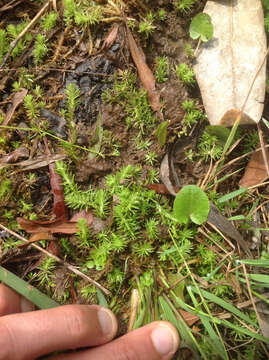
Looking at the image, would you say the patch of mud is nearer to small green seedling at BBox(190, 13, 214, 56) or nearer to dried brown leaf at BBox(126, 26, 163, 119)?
dried brown leaf at BBox(126, 26, 163, 119)

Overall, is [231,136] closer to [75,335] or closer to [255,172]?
[255,172]

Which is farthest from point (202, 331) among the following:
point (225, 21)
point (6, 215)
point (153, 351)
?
point (225, 21)

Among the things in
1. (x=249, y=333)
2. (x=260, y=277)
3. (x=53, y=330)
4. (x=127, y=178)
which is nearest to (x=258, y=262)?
(x=260, y=277)

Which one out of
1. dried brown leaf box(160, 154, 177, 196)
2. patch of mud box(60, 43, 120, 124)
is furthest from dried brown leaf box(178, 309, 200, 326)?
patch of mud box(60, 43, 120, 124)

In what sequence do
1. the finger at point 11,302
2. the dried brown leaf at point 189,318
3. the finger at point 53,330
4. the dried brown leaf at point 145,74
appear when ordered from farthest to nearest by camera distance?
the dried brown leaf at point 145,74
the dried brown leaf at point 189,318
the finger at point 11,302
the finger at point 53,330

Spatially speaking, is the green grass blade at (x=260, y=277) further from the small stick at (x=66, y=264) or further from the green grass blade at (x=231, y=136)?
the small stick at (x=66, y=264)

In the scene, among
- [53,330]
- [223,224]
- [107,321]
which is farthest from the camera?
[223,224]

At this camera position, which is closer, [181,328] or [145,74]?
[181,328]

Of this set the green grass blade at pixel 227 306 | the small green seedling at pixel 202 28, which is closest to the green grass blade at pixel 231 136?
the small green seedling at pixel 202 28

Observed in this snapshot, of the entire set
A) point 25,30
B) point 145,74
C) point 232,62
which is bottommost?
point 232,62
